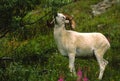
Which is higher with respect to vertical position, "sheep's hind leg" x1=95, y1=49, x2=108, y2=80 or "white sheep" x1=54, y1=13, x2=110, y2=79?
"white sheep" x1=54, y1=13, x2=110, y2=79

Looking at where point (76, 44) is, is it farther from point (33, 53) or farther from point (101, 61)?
point (33, 53)

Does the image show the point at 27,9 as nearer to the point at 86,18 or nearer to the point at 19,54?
the point at 19,54

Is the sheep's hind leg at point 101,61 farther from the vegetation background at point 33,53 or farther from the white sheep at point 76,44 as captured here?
the vegetation background at point 33,53

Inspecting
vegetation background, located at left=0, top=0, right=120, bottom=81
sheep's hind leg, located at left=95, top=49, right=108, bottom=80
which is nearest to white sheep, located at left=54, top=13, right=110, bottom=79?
sheep's hind leg, located at left=95, top=49, right=108, bottom=80

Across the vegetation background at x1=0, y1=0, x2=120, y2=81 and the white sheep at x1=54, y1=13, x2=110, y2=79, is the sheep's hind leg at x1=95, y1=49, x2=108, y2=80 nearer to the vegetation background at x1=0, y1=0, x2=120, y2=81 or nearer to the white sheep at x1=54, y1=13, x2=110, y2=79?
the white sheep at x1=54, y1=13, x2=110, y2=79

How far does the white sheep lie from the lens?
15.0 m

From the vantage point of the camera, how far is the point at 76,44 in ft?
49.6

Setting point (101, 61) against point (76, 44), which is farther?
point (101, 61)

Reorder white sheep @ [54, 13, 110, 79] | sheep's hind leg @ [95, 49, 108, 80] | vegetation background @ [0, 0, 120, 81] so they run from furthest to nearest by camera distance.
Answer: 1. sheep's hind leg @ [95, 49, 108, 80]
2. white sheep @ [54, 13, 110, 79]
3. vegetation background @ [0, 0, 120, 81]

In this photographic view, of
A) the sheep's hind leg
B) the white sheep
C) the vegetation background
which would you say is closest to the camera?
the vegetation background

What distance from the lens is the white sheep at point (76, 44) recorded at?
14984 mm

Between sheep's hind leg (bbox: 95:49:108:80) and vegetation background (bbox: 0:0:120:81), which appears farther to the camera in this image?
sheep's hind leg (bbox: 95:49:108:80)

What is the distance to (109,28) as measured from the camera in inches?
825

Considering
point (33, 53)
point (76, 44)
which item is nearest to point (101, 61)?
point (76, 44)
